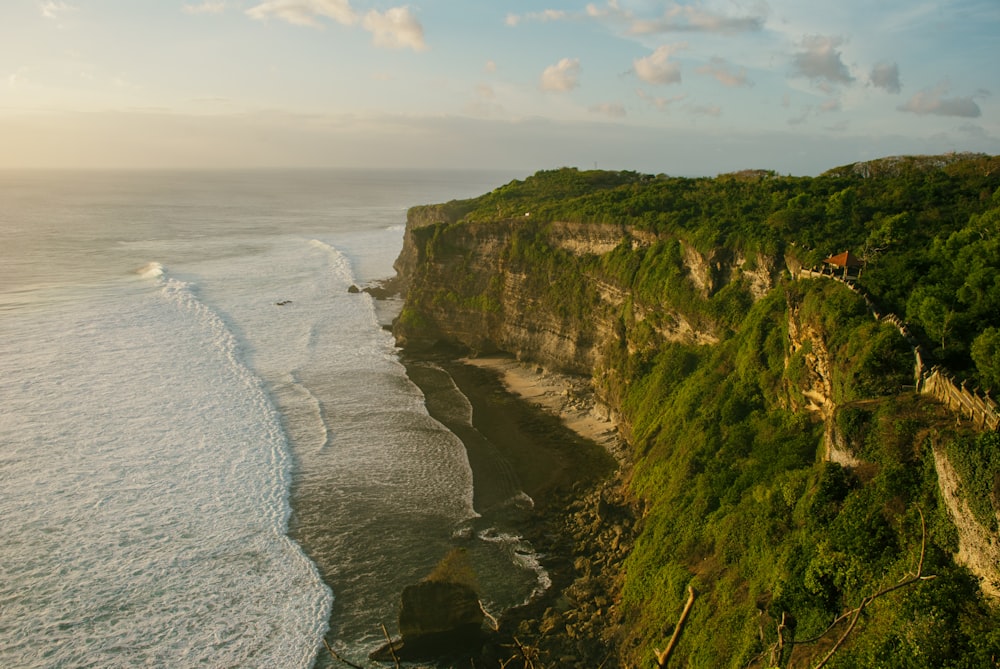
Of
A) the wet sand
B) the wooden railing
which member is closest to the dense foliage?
the wooden railing

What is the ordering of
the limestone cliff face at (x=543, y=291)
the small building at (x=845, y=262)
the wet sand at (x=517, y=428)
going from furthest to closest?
the limestone cliff face at (x=543, y=291), the wet sand at (x=517, y=428), the small building at (x=845, y=262)

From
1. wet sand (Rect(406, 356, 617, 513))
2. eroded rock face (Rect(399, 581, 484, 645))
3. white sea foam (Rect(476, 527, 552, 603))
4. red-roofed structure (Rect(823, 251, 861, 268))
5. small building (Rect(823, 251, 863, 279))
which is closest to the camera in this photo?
eroded rock face (Rect(399, 581, 484, 645))

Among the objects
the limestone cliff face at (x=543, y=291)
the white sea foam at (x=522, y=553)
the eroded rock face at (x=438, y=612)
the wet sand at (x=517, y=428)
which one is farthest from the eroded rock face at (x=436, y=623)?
the limestone cliff face at (x=543, y=291)

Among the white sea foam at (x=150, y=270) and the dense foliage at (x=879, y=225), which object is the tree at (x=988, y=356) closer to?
the dense foliage at (x=879, y=225)

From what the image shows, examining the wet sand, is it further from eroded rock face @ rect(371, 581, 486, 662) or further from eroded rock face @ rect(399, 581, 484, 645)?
eroded rock face @ rect(371, 581, 486, 662)

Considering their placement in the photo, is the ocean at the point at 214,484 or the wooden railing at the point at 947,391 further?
the ocean at the point at 214,484

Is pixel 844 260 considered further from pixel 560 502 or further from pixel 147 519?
pixel 147 519

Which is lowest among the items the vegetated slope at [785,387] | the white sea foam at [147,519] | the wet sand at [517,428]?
the white sea foam at [147,519]
